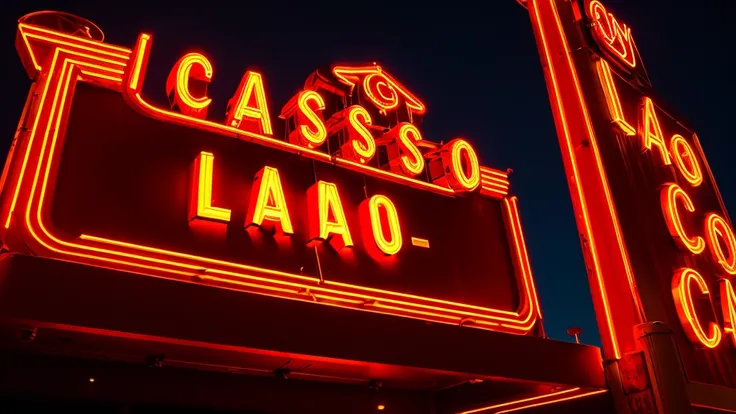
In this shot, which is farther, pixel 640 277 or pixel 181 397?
pixel 640 277

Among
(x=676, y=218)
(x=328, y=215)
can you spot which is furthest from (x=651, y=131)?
(x=328, y=215)

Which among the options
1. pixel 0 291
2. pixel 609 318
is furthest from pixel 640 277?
pixel 0 291

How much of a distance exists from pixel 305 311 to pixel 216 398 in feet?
7.91

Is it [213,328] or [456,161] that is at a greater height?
[456,161]

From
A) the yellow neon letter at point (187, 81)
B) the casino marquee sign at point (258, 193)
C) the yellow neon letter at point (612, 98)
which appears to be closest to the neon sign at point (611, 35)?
the yellow neon letter at point (612, 98)

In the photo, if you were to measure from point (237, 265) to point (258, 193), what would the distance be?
104 centimetres

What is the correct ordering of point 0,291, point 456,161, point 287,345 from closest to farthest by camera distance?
point 0,291
point 287,345
point 456,161

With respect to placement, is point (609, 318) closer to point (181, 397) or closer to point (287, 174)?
point (287, 174)

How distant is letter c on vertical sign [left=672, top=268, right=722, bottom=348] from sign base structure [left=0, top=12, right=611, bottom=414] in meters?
1.91

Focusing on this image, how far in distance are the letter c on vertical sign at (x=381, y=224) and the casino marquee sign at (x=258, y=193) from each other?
20 millimetres

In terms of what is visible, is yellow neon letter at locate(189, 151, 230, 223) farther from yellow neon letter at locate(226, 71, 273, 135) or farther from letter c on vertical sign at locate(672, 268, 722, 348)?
letter c on vertical sign at locate(672, 268, 722, 348)

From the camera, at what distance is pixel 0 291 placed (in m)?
4.61

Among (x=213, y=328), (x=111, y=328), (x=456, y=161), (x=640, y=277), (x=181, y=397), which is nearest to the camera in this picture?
(x=111, y=328)

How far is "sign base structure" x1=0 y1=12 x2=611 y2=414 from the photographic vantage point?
5.59 m
